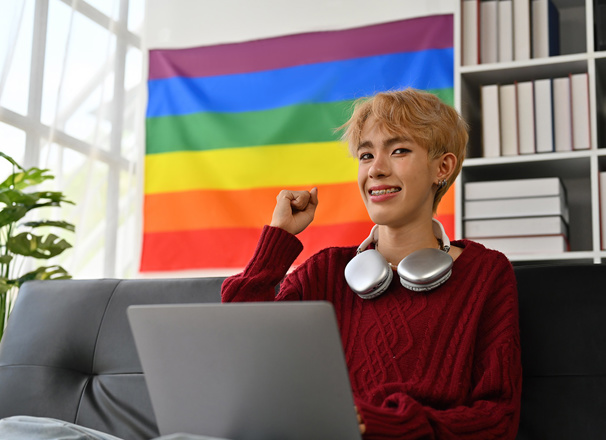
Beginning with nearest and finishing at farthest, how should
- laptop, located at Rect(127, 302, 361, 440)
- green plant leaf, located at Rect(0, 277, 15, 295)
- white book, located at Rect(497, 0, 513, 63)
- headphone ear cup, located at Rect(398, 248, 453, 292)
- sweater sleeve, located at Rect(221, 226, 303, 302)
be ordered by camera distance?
laptop, located at Rect(127, 302, 361, 440), headphone ear cup, located at Rect(398, 248, 453, 292), sweater sleeve, located at Rect(221, 226, 303, 302), green plant leaf, located at Rect(0, 277, 15, 295), white book, located at Rect(497, 0, 513, 63)

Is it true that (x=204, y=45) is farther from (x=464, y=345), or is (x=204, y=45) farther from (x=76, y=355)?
(x=464, y=345)

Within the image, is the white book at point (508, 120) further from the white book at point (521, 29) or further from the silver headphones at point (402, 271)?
the silver headphones at point (402, 271)

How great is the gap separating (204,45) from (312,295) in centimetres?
194

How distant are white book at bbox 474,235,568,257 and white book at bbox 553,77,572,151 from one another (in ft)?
0.97

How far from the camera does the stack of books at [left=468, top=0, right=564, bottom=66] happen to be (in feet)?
8.05

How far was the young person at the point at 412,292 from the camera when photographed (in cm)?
130

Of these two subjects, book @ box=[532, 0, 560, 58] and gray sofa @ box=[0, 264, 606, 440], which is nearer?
gray sofa @ box=[0, 264, 606, 440]

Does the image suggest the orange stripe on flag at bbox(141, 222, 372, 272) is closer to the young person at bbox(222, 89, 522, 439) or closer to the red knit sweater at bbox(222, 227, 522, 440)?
the young person at bbox(222, 89, 522, 439)

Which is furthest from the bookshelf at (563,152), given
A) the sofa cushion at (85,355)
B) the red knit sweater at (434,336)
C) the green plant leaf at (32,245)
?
the green plant leaf at (32,245)

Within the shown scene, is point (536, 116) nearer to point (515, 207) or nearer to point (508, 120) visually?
point (508, 120)

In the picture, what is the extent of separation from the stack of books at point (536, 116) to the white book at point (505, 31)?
10 centimetres

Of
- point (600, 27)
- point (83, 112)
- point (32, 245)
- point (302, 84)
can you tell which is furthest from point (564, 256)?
point (83, 112)

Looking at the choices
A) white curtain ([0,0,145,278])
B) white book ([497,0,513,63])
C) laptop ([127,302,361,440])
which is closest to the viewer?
laptop ([127,302,361,440])

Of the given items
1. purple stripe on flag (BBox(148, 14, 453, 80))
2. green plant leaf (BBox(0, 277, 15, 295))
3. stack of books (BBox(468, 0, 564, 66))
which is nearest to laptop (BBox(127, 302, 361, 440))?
green plant leaf (BBox(0, 277, 15, 295))
